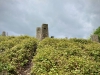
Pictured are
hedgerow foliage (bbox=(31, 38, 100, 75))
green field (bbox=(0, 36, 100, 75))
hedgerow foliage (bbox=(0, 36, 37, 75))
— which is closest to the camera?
hedgerow foliage (bbox=(31, 38, 100, 75))

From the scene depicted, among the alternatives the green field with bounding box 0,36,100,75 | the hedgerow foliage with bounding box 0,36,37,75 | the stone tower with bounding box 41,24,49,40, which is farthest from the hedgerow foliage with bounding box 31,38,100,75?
the stone tower with bounding box 41,24,49,40

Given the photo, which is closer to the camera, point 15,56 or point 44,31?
point 15,56

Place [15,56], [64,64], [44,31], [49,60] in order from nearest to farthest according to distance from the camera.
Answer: [64,64]
[49,60]
[15,56]
[44,31]

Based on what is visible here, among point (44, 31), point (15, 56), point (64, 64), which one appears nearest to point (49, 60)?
point (64, 64)

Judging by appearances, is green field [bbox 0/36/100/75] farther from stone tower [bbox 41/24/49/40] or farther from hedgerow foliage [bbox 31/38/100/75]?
stone tower [bbox 41/24/49/40]

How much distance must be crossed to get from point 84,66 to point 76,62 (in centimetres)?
59

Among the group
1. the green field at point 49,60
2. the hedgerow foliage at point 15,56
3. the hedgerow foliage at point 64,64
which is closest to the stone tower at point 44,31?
the hedgerow foliage at point 15,56

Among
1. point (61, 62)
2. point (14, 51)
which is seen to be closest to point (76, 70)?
point (61, 62)

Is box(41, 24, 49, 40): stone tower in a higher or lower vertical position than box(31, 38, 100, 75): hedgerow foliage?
higher

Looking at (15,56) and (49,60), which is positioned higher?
(15,56)

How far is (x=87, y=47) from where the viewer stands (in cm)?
1593

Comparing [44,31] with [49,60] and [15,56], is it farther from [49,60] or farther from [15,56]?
[49,60]

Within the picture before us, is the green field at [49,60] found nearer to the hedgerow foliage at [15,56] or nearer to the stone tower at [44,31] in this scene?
the hedgerow foliage at [15,56]

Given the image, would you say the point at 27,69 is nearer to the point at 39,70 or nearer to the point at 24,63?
the point at 24,63
